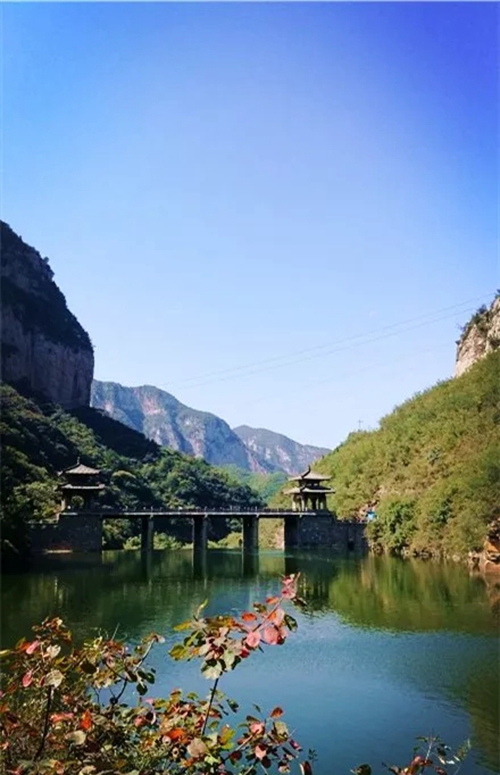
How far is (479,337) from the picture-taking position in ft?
190

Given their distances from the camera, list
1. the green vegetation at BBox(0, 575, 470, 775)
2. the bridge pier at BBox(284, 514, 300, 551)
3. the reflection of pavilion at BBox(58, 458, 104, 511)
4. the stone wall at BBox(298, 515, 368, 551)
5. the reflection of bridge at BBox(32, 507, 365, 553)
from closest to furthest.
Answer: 1. the green vegetation at BBox(0, 575, 470, 775)
2. the reflection of bridge at BBox(32, 507, 365, 553)
3. the reflection of pavilion at BBox(58, 458, 104, 511)
4. the stone wall at BBox(298, 515, 368, 551)
5. the bridge pier at BBox(284, 514, 300, 551)

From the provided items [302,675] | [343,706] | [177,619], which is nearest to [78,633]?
[177,619]

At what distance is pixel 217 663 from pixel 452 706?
30.4ft

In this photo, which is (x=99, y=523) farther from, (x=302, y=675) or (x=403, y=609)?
(x=302, y=675)

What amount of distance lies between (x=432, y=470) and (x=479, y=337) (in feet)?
70.1

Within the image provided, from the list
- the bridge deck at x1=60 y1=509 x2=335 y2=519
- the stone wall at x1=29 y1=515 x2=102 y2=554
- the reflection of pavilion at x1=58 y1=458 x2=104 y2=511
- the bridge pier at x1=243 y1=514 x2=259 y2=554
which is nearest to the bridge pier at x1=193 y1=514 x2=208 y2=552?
the bridge deck at x1=60 y1=509 x2=335 y2=519

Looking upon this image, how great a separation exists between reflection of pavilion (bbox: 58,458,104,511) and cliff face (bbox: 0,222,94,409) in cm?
3060

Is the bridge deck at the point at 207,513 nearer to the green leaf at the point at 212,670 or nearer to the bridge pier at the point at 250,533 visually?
the bridge pier at the point at 250,533

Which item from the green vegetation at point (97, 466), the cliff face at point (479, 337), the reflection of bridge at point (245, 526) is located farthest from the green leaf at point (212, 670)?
the cliff face at point (479, 337)

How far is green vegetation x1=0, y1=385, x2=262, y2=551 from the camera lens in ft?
122

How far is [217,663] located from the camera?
2736 mm

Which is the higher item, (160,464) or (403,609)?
(160,464)

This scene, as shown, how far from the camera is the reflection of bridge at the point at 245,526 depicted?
129 ft

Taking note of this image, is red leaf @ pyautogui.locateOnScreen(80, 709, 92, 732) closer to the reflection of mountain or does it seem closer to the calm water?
the calm water
